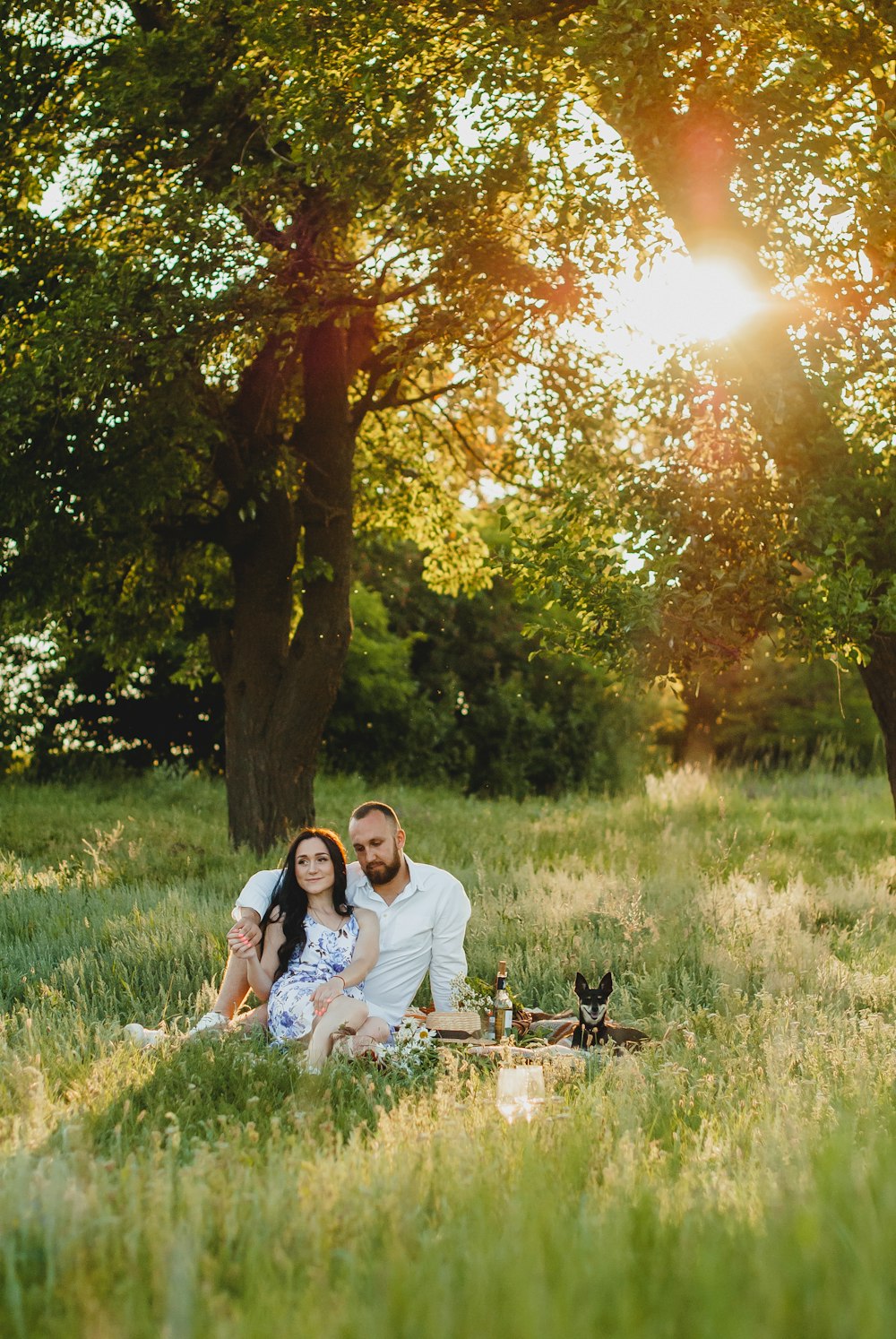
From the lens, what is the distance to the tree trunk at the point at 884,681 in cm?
1013

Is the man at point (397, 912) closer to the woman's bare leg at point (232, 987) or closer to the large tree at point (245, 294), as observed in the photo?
the woman's bare leg at point (232, 987)

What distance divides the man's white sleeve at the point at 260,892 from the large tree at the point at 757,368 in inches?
126

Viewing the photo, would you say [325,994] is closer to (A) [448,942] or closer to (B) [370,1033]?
(B) [370,1033]

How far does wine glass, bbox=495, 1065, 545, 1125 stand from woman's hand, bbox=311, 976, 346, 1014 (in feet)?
3.67

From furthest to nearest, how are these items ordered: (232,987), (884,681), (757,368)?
(884,681)
(757,368)
(232,987)

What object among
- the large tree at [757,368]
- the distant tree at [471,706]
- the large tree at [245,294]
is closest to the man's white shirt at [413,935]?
the large tree at [757,368]

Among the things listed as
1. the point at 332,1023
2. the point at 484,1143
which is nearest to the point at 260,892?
the point at 332,1023

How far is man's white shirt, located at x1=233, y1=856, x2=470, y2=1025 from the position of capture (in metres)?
7.70

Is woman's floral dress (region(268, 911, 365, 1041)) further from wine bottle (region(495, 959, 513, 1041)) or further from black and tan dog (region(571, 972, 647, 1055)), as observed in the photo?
black and tan dog (region(571, 972, 647, 1055))

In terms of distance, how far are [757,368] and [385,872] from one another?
4.32 m

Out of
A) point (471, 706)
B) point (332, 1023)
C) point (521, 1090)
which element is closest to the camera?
point (521, 1090)

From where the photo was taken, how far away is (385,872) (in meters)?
7.66

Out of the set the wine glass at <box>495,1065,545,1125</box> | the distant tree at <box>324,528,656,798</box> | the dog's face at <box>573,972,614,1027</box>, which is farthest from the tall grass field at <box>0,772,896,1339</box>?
the distant tree at <box>324,528,656,798</box>

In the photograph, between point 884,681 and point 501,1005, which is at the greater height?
point 884,681
